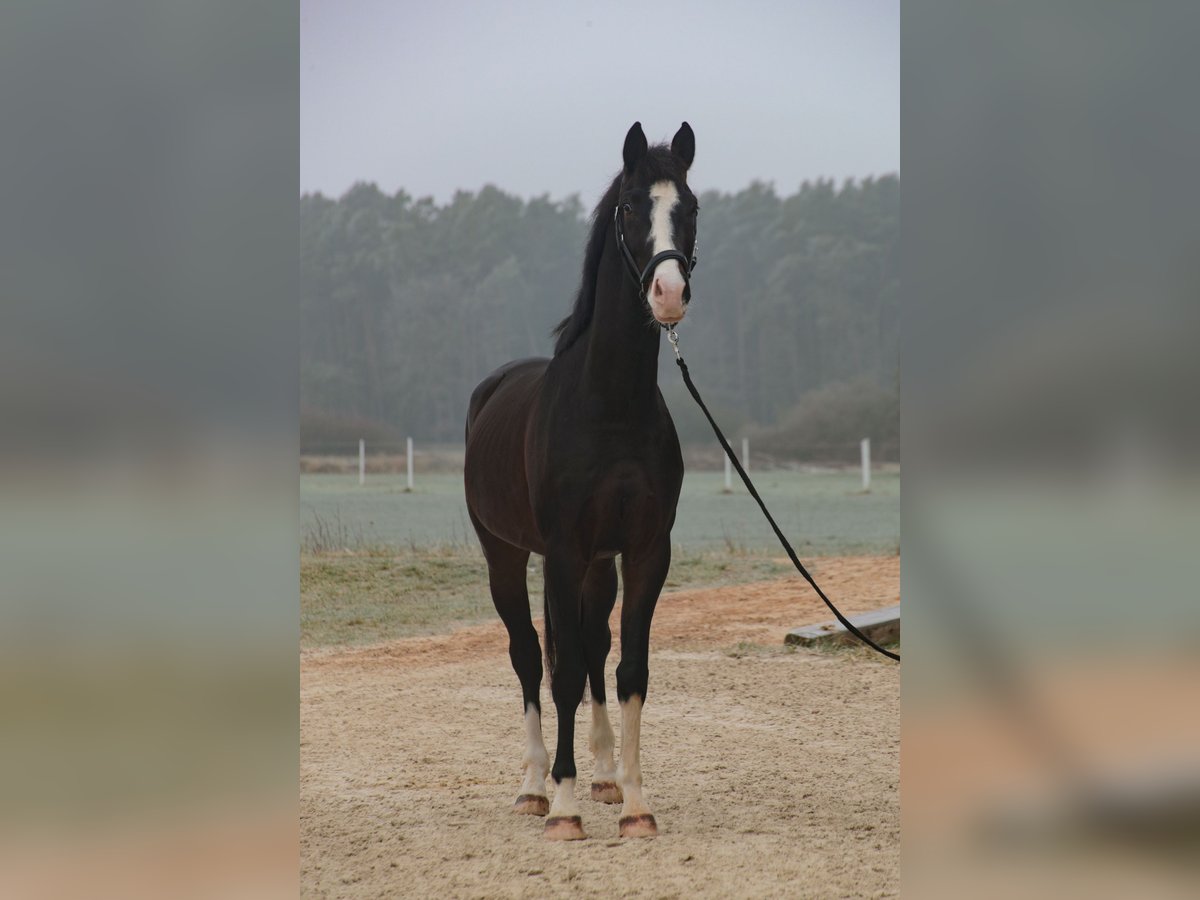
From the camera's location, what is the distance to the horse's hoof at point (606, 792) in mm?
4340

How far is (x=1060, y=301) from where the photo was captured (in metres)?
1.82

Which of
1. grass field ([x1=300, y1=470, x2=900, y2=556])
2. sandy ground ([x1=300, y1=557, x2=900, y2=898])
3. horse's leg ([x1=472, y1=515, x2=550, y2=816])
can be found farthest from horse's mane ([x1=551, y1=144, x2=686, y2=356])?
grass field ([x1=300, y1=470, x2=900, y2=556])

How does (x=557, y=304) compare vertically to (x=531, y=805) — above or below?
above

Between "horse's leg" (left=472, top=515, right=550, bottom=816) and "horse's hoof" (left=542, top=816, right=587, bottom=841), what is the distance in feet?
1.33

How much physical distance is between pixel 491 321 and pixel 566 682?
71.4ft

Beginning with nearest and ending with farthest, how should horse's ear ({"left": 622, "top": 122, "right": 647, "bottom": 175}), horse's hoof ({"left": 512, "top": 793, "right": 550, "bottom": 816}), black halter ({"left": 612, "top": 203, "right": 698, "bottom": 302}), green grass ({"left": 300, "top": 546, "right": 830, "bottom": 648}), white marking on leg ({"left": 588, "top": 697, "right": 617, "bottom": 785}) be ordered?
black halter ({"left": 612, "top": 203, "right": 698, "bottom": 302}), horse's ear ({"left": 622, "top": 122, "right": 647, "bottom": 175}), horse's hoof ({"left": 512, "top": 793, "right": 550, "bottom": 816}), white marking on leg ({"left": 588, "top": 697, "right": 617, "bottom": 785}), green grass ({"left": 300, "top": 546, "right": 830, "bottom": 648})

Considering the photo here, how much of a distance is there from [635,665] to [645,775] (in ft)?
3.70

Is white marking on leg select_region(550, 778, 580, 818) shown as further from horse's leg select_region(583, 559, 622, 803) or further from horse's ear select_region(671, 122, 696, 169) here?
horse's ear select_region(671, 122, 696, 169)

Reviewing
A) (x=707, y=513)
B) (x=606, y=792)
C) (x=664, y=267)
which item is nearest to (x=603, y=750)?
(x=606, y=792)

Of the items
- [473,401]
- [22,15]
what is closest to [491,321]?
[473,401]

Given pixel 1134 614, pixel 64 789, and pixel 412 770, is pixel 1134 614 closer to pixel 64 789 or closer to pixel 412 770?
pixel 64 789

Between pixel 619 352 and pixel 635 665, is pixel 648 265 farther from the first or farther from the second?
pixel 635 665

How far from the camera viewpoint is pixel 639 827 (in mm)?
3842

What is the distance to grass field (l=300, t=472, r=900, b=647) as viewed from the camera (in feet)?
33.2
